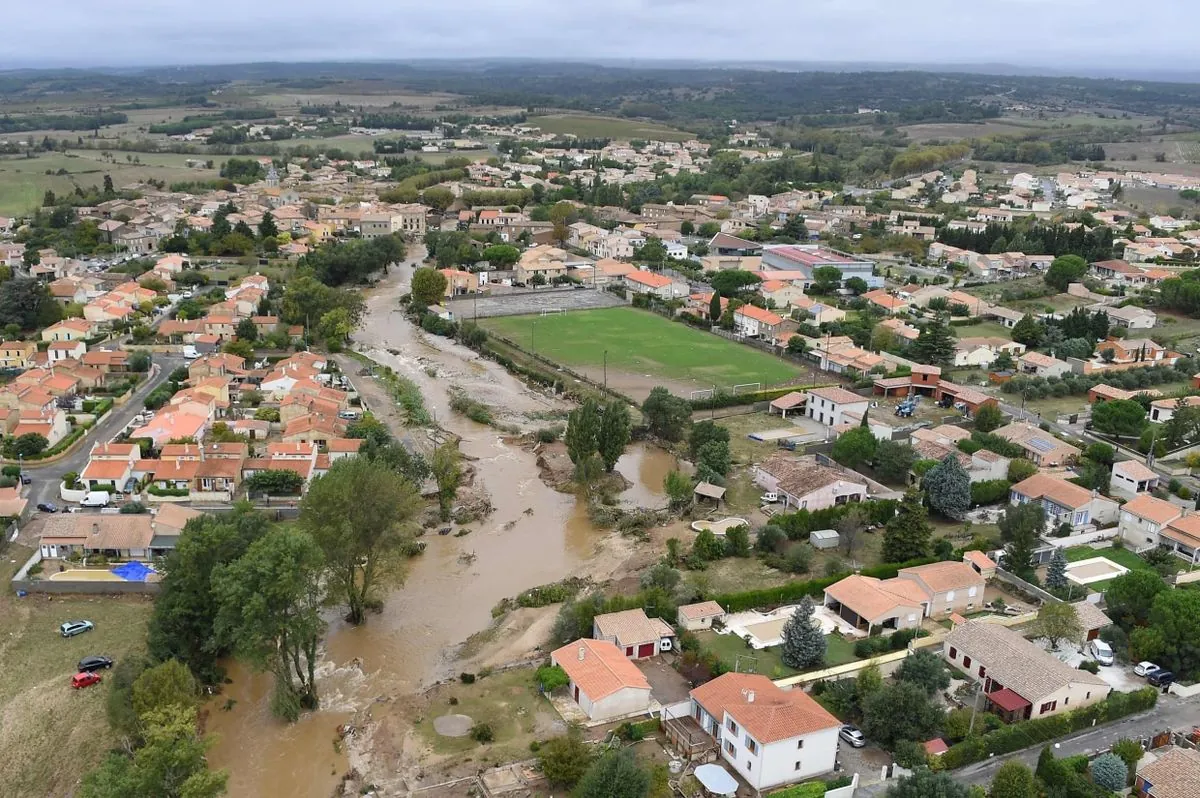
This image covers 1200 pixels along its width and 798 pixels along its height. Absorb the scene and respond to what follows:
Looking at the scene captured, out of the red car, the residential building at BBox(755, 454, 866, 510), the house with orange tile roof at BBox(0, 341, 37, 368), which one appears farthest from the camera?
the house with orange tile roof at BBox(0, 341, 37, 368)

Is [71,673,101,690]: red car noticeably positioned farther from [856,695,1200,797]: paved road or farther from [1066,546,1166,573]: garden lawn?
[1066,546,1166,573]: garden lawn

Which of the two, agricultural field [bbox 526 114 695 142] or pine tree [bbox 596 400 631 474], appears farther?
agricultural field [bbox 526 114 695 142]

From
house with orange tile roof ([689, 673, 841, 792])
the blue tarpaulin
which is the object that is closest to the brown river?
the blue tarpaulin

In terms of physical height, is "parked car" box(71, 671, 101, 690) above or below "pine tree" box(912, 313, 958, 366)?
below

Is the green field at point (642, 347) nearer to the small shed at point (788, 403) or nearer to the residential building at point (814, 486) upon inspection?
the small shed at point (788, 403)

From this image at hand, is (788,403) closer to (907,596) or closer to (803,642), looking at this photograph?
(907,596)
